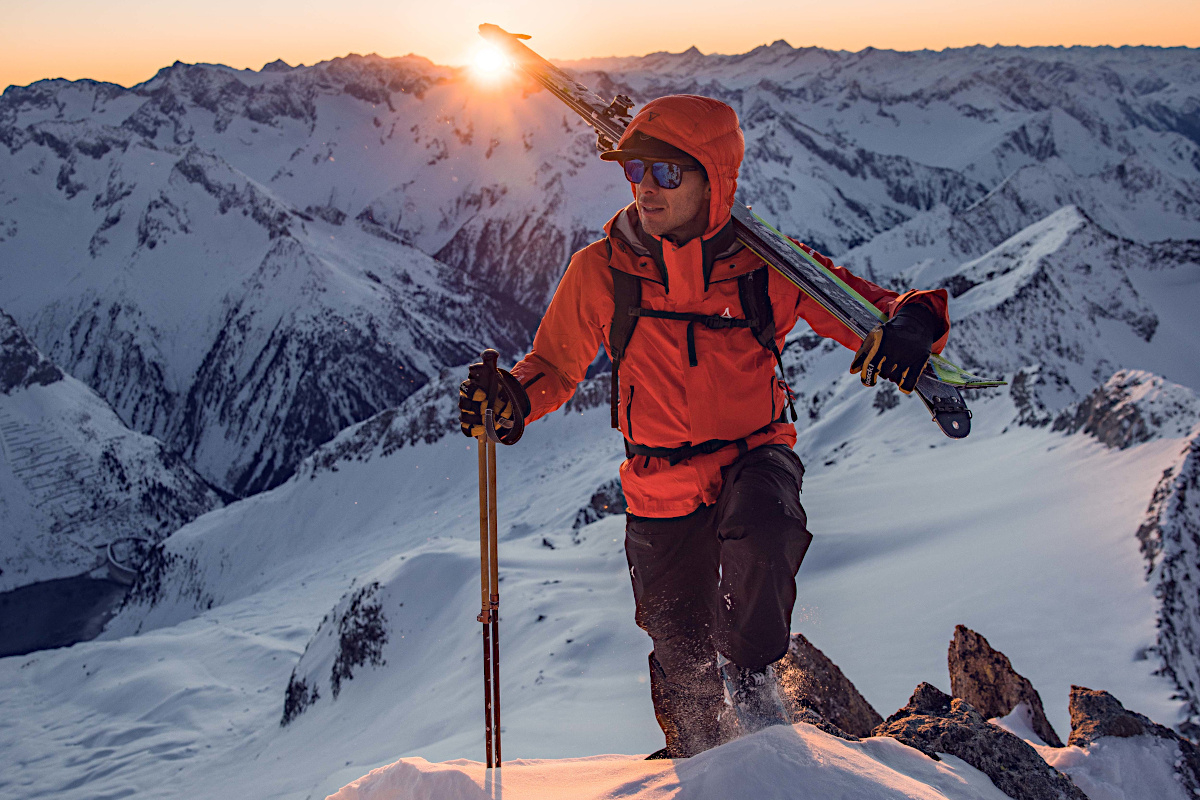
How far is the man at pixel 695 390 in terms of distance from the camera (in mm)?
3209

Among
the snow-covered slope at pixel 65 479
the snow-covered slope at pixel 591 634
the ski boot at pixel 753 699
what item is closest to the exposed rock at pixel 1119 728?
the snow-covered slope at pixel 591 634

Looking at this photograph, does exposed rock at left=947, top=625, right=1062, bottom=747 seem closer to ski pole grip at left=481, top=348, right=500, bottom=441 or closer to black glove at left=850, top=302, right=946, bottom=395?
black glove at left=850, top=302, right=946, bottom=395

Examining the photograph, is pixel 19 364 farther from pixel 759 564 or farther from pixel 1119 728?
pixel 1119 728

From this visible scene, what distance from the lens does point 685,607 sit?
12.2 ft

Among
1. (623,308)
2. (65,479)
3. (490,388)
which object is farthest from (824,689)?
(65,479)

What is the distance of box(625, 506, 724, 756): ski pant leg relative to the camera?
367cm

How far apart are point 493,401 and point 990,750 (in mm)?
3051

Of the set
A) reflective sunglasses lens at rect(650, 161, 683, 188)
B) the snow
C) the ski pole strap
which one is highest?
reflective sunglasses lens at rect(650, 161, 683, 188)

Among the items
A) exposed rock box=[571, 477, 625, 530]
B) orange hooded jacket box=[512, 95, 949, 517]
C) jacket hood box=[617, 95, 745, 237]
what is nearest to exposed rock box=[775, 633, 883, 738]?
orange hooded jacket box=[512, 95, 949, 517]

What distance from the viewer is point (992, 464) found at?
1155 centimetres

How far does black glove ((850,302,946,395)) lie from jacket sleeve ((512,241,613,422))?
4.67 feet

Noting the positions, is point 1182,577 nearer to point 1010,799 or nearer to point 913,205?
point 1010,799

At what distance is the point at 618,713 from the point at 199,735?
1716 centimetres

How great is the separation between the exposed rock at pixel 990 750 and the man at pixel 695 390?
767mm
